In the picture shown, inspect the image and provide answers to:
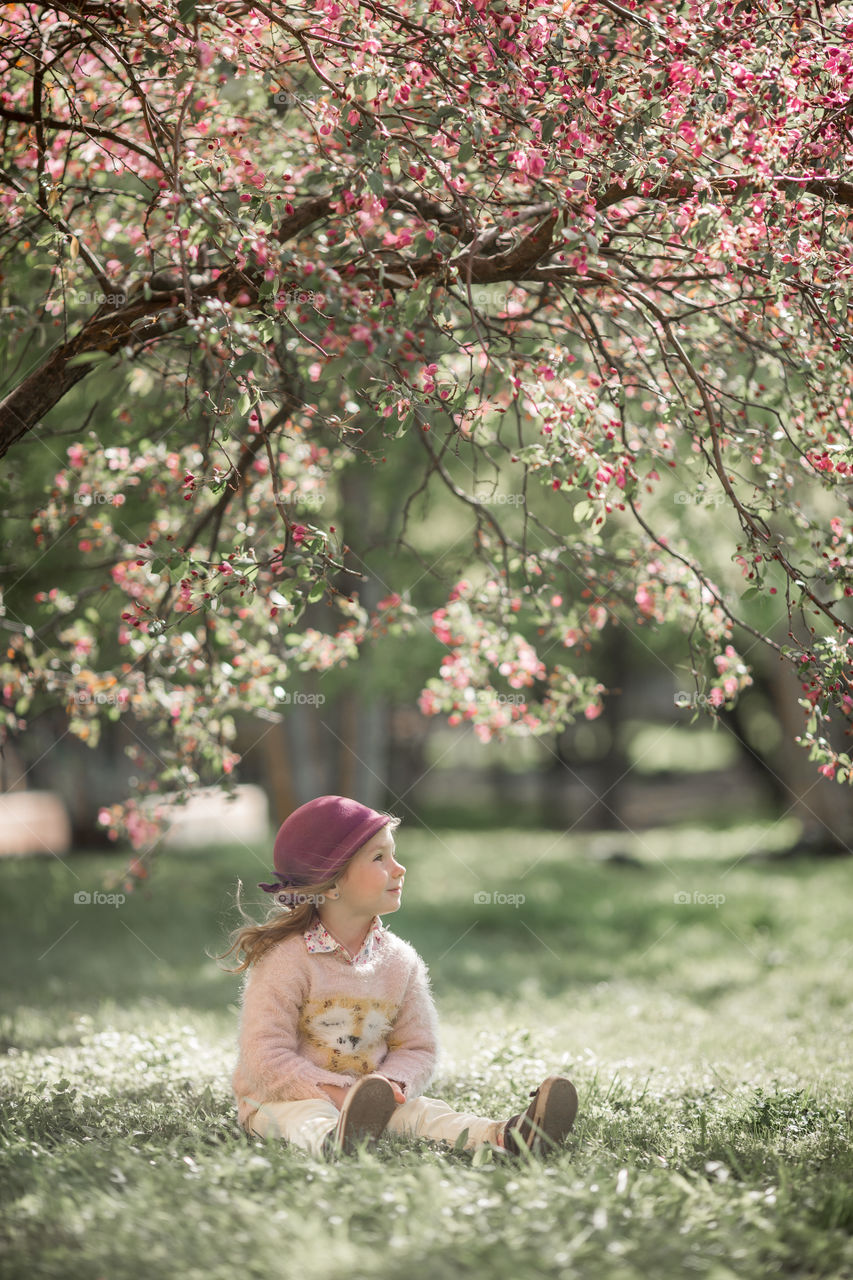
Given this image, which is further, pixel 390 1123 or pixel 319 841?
pixel 319 841

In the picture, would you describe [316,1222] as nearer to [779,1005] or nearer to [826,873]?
[779,1005]

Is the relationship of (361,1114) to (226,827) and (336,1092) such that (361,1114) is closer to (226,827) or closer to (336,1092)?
(336,1092)

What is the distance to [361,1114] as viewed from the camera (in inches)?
130

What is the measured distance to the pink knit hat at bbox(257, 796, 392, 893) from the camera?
12.3 feet

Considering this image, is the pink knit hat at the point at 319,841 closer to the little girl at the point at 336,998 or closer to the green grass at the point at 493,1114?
the little girl at the point at 336,998

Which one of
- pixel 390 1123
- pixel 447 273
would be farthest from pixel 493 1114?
pixel 447 273

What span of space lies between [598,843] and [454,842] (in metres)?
2.71

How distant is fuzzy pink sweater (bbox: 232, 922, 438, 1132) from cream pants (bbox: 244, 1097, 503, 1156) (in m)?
0.05

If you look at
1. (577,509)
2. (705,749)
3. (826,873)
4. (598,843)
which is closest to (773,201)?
(577,509)

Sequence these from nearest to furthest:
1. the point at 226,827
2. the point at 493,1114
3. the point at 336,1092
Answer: the point at 336,1092
the point at 493,1114
the point at 226,827

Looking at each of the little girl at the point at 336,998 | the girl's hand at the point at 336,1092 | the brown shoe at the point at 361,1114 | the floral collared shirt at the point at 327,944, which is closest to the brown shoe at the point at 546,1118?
the little girl at the point at 336,998

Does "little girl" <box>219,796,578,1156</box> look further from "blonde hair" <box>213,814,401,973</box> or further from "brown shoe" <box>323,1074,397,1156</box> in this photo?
"brown shoe" <box>323,1074,397,1156</box>

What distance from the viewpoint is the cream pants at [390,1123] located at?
3.37 m

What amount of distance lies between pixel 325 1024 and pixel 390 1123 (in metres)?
0.37
